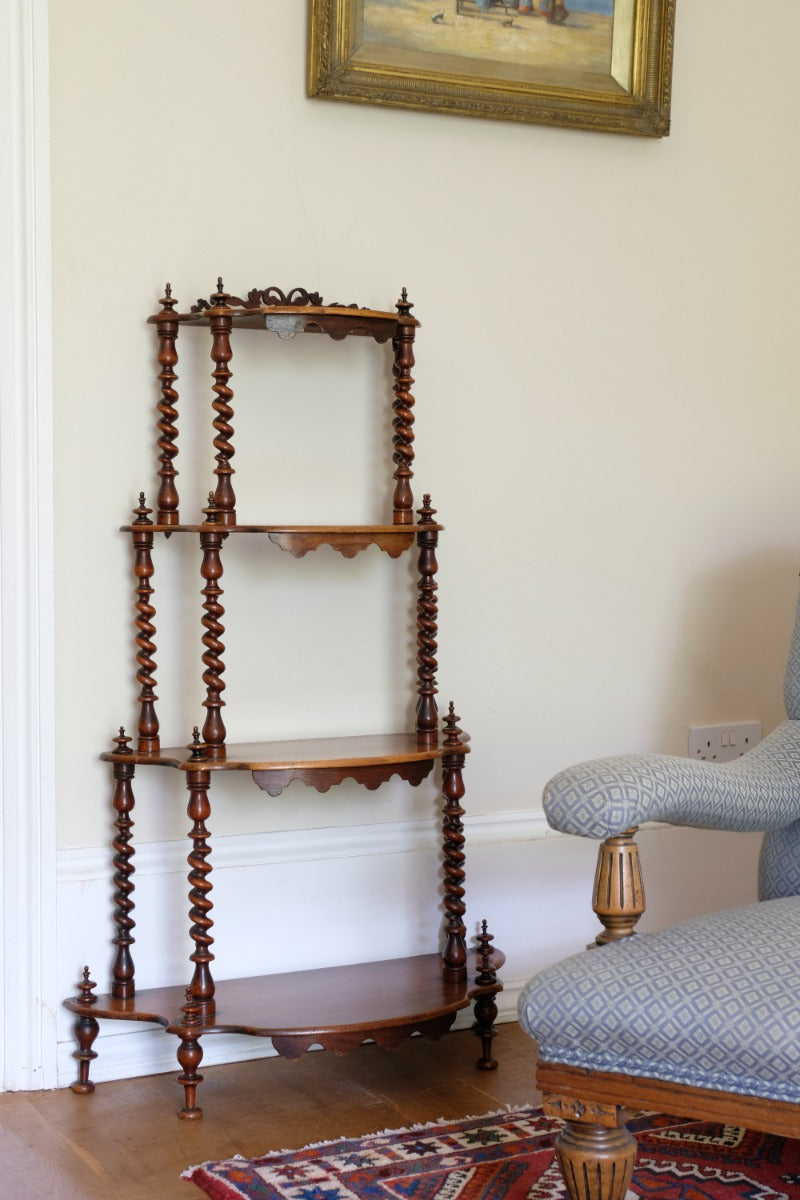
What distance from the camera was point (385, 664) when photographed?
8.00 ft

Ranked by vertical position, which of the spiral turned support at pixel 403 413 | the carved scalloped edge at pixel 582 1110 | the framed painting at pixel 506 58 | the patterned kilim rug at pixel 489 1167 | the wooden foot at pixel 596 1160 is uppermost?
the framed painting at pixel 506 58

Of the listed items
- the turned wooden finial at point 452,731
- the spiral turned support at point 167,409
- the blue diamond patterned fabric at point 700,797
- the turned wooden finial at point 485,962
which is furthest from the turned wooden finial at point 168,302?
the turned wooden finial at point 485,962

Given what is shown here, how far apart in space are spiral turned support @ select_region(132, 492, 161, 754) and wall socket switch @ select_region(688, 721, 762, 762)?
1.08 meters

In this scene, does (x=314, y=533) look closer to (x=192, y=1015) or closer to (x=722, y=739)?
(x=192, y=1015)

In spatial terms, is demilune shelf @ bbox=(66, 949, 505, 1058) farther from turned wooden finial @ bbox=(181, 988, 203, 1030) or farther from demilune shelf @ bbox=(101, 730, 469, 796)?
demilune shelf @ bbox=(101, 730, 469, 796)

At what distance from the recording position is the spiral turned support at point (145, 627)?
7.16 ft

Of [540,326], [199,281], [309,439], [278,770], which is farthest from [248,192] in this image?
[278,770]

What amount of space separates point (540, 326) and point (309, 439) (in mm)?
498

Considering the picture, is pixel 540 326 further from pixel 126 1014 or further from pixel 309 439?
pixel 126 1014

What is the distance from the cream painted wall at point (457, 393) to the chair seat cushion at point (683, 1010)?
3.23ft

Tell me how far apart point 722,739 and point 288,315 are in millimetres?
1253

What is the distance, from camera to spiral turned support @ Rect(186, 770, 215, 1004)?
6.91 feet

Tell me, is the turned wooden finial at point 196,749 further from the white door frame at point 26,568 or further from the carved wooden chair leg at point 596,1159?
the carved wooden chair leg at point 596,1159

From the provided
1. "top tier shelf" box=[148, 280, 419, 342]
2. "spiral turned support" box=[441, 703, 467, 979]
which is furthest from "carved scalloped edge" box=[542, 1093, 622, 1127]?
"top tier shelf" box=[148, 280, 419, 342]
